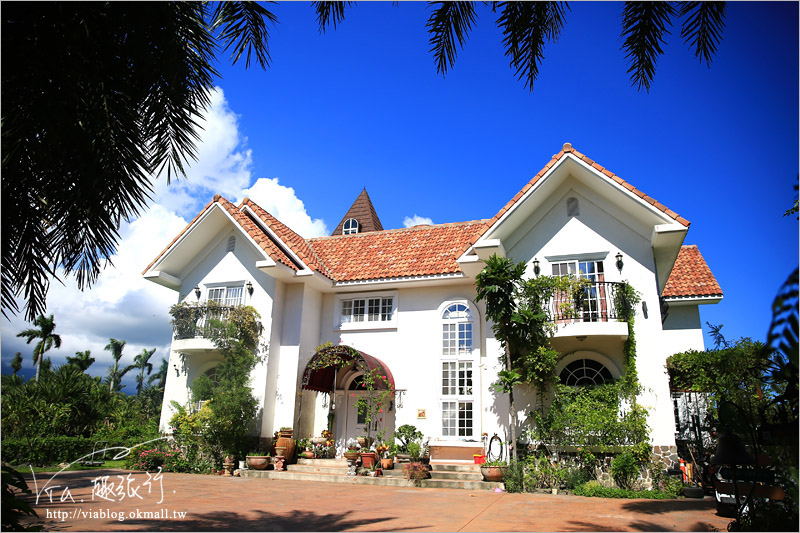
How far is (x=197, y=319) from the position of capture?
17453 millimetres

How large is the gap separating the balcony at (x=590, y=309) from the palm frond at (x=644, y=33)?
7170mm

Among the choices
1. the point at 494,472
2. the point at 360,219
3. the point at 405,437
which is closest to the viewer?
the point at 494,472

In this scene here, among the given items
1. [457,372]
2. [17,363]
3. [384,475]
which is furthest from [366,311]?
[17,363]

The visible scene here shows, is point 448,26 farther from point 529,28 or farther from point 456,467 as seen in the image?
point 456,467

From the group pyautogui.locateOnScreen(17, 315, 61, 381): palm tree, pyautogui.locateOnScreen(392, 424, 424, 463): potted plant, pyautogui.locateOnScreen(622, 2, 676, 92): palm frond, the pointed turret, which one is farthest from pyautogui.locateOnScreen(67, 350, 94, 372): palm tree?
pyautogui.locateOnScreen(622, 2, 676, 92): palm frond

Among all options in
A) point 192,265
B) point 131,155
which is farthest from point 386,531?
point 192,265

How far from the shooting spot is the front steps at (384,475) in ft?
43.5

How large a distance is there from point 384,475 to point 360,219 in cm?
1784

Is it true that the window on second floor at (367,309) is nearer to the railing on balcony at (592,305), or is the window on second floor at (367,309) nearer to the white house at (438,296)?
the white house at (438,296)

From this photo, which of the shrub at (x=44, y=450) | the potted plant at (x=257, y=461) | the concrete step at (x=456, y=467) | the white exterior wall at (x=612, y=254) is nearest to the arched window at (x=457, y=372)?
the concrete step at (x=456, y=467)

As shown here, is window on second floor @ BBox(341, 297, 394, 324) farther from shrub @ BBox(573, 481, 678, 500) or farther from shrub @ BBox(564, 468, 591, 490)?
shrub @ BBox(573, 481, 678, 500)

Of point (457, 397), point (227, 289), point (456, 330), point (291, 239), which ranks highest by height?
point (291, 239)

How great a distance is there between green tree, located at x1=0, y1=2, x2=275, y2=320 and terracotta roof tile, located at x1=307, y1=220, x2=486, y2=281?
1091cm

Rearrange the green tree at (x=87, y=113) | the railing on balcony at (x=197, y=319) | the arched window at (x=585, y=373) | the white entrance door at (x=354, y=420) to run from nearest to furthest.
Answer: the green tree at (x=87, y=113), the arched window at (x=585, y=373), the railing on balcony at (x=197, y=319), the white entrance door at (x=354, y=420)
